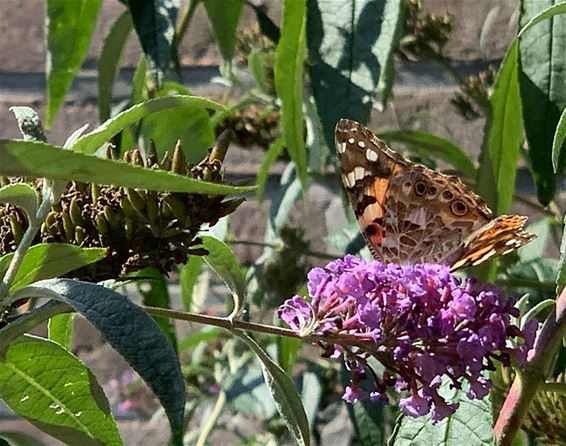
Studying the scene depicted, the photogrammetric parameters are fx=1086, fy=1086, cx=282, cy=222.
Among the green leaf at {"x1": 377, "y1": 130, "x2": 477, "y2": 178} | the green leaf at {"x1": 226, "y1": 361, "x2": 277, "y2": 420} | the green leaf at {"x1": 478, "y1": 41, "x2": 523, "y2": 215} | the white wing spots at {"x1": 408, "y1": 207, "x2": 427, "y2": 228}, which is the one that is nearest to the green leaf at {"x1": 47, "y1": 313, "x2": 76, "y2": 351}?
the white wing spots at {"x1": 408, "y1": 207, "x2": 427, "y2": 228}

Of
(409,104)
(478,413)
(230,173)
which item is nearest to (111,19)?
(230,173)

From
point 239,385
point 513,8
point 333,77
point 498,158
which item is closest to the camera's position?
point 333,77

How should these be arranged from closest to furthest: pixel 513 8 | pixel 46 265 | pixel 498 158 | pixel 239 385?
pixel 46 265 → pixel 498 158 → pixel 239 385 → pixel 513 8

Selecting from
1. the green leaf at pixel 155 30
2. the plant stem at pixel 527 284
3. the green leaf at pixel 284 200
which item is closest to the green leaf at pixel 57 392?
the green leaf at pixel 155 30

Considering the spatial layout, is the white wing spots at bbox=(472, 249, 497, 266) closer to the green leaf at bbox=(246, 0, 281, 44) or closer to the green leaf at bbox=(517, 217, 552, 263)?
the green leaf at bbox=(246, 0, 281, 44)

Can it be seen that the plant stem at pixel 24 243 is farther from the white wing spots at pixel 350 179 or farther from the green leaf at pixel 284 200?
the green leaf at pixel 284 200

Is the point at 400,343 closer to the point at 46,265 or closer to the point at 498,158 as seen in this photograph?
the point at 46,265

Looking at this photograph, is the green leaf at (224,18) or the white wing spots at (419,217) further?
the green leaf at (224,18)
